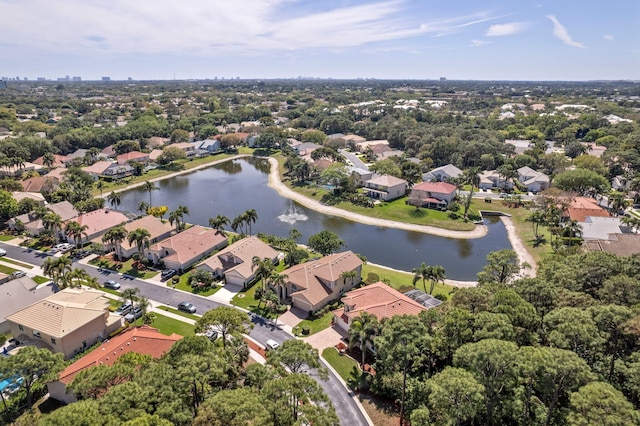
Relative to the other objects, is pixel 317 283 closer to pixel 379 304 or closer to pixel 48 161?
pixel 379 304

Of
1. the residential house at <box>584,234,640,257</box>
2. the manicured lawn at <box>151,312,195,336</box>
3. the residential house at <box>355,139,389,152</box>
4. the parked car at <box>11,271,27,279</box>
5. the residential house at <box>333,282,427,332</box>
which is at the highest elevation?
the residential house at <box>355,139,389,152</box>

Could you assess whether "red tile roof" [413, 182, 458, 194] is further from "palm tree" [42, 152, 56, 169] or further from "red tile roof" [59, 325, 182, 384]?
"palm tree" [42, 152, 56, 169]

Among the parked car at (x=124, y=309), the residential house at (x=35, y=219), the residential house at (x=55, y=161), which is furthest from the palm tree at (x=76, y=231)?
the residential house at (x=55, y=161)

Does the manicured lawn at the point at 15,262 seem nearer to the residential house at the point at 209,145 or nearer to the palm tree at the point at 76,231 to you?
the palm tree at the point at 76,231

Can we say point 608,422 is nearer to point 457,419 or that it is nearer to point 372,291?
point 457,419

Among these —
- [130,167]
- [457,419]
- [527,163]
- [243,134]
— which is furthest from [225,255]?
[243,134]

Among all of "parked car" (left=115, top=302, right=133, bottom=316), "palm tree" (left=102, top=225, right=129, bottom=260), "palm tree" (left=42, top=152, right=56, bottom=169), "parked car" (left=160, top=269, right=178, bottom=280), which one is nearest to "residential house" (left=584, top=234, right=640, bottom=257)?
"parked car" (left=160, top=269, right=178, bottom=280)
